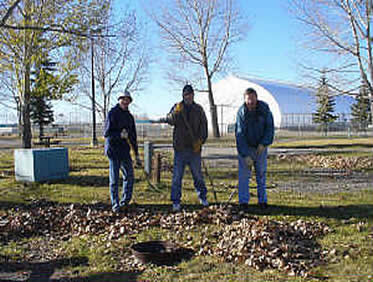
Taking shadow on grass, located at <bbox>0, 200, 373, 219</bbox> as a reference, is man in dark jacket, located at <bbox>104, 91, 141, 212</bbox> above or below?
above

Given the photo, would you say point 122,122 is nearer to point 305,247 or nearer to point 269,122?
point 269,122

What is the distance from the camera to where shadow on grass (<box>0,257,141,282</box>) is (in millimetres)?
4355

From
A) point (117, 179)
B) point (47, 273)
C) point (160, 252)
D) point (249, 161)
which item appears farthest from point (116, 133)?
point (47, 273)

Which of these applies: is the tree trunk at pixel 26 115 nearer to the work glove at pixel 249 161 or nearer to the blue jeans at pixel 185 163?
the blue jeans at pixel 185 163

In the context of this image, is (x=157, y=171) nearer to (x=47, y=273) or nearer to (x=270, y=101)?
(x=47, y=273)

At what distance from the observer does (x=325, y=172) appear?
12320 mm

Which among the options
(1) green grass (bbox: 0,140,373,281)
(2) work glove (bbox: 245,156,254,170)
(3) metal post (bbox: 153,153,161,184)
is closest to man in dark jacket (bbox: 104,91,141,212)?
(1) green grass (bbox: 0,140,373,281)

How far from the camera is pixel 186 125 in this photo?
6.93 meters

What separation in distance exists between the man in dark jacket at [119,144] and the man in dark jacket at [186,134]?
69 cm

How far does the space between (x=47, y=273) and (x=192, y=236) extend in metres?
1.87

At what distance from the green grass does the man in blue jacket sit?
15.7 inches

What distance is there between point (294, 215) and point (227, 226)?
1.28 metres

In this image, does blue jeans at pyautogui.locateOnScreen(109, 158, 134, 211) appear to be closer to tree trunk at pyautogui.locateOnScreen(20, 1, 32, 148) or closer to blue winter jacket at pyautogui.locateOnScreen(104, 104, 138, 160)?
blue winter jacket at pyautogui.locateOnScreen(104, 104, 138, 160)

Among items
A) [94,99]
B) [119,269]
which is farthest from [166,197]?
[94,99]
